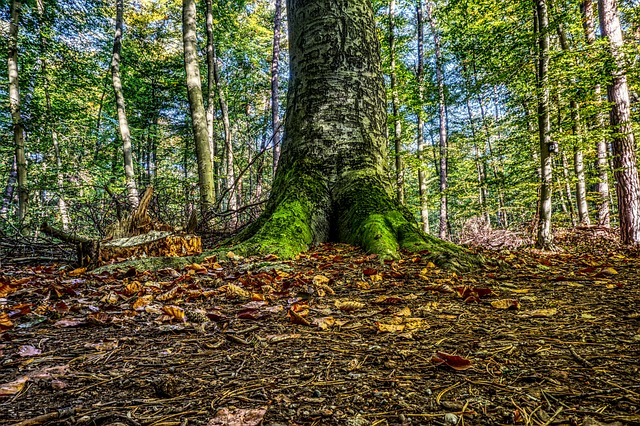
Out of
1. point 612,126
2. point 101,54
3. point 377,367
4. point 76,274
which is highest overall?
point 101,54

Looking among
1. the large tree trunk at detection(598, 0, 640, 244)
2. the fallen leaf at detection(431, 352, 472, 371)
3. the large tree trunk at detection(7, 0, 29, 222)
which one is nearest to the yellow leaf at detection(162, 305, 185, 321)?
the fallen leaf at detection(431, 352, 472, 371)

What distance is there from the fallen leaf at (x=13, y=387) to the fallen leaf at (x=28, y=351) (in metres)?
0.31

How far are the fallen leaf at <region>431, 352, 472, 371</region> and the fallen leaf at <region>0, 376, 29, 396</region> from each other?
1507mm

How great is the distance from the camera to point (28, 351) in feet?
4.98

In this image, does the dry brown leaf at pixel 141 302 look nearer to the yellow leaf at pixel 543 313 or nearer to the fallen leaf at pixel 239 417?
the fallen leaf at pixel 239 417

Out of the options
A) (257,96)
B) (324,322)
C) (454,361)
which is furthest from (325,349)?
(257,96)

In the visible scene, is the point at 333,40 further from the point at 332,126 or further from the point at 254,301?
the point at 254,301

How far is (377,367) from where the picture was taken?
126 cm

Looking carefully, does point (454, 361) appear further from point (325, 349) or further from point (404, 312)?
point (404, 312)

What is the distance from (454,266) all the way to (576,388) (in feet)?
5.94

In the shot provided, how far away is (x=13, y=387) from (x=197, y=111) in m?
7.49

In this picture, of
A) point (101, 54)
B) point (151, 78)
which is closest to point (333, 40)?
point (101, 54)

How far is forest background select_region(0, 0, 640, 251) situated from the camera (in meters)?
6.62

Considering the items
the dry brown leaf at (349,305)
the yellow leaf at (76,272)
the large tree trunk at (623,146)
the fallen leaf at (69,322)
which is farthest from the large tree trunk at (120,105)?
the large tree trunk at (623,146)
